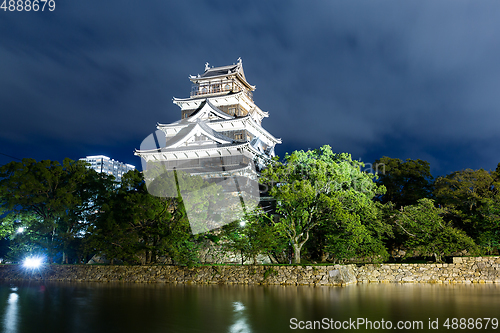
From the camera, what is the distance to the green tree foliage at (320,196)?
17.6 m

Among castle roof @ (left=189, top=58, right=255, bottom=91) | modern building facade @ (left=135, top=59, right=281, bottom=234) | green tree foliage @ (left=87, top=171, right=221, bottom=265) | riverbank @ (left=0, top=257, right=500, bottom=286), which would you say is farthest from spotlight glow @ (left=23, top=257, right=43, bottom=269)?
castle roof @ (left=189, top=58, right=255, bottom=91)

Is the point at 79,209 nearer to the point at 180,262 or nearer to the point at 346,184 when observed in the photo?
the point at 180,262

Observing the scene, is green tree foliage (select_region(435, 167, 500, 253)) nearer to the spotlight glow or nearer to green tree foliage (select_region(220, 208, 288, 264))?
green tree foliage (select_region(220, 208, 288, 264))

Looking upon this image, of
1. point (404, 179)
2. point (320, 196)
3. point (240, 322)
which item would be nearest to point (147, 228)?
point (320, 196)

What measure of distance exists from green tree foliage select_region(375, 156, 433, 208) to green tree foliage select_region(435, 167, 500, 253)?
4.13 m

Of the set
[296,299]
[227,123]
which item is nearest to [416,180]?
[227,123]

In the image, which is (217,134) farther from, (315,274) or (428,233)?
(428,233)

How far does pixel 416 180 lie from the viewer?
2920 centimetres

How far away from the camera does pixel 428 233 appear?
1878 cm

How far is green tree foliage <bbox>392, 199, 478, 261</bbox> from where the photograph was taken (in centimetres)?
1796

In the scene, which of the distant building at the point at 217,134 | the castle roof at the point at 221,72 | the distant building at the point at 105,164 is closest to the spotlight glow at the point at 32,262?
the distant building at the point at 217,134

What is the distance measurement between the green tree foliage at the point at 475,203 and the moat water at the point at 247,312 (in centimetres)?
921

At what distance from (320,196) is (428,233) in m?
6.41

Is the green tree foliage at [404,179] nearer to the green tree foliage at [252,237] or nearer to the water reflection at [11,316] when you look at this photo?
the green tree foliage at [252,237]
